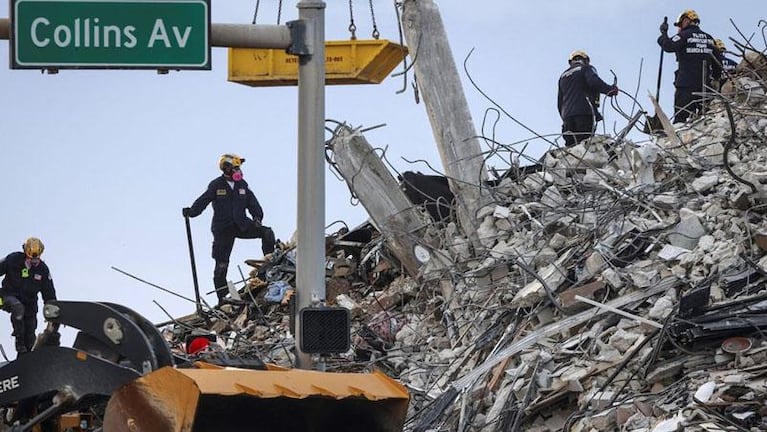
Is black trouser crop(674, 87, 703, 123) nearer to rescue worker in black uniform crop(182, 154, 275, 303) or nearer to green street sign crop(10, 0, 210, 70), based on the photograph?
rescue worker in black uniform crop(182, 154, 275, 303)

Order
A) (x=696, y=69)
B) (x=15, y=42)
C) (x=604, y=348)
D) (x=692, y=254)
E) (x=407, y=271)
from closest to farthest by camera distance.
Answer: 1. (x=15, y=42)
2. (x=604, y=348)
3. (x=692, y=254)
4. (x=407, y=271)
5. (x=696, y=69)

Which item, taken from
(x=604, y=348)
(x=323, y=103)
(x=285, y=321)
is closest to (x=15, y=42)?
(x=323, y=103)

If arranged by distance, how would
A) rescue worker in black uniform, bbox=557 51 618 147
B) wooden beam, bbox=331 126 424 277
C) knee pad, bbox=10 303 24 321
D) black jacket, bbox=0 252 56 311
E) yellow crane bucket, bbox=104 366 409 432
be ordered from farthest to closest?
black jacket, bbox=0 252 56 311, knee pad, bbox=10 303 24 321, rescue worker in black uniform, bbox=557 51 618 147, wooden beam, bbox=331 126 424 277, yellow crane bucket, bbox=104 366 409 432

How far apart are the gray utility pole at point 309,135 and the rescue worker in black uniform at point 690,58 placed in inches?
364

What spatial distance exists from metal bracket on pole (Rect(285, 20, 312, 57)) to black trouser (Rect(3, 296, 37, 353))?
1003 centimetres

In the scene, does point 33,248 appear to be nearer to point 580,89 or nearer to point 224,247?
point 224,247

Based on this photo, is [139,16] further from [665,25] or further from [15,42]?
[665,25]

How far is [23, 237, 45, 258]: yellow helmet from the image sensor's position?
70.2 feet

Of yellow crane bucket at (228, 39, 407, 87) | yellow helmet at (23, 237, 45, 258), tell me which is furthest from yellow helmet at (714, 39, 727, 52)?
yellow helmet at (23, 237, 45, 258)

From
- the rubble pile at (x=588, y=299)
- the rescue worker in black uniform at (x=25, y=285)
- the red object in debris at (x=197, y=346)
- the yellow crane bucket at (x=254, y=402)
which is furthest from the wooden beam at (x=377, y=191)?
the yellow crane bucket at (x=254, y=402)

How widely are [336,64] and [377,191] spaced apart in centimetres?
209

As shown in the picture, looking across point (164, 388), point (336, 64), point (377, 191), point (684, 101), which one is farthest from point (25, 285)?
point (164, 388)

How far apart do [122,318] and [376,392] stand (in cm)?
170

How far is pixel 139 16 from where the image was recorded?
1178 cm
